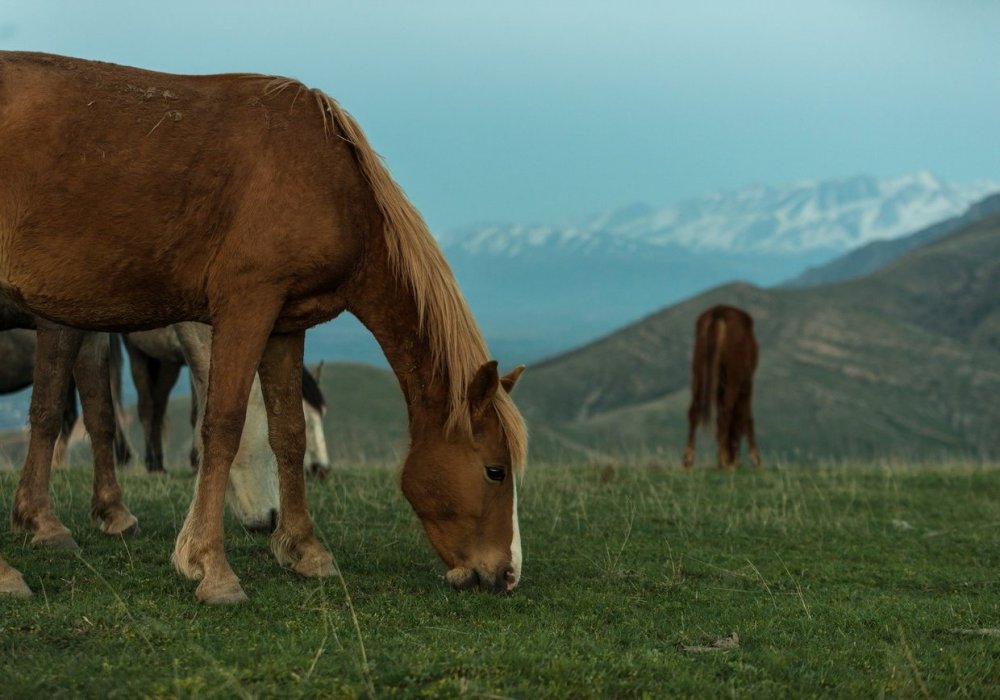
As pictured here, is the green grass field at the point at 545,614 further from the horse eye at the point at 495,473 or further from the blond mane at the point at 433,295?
the blond mane at the point at 433,295

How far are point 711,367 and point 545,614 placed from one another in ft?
34.3

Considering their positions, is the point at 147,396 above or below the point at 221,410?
below

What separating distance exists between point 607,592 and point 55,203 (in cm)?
347

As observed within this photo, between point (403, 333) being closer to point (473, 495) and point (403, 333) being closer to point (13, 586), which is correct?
point (473, 495)

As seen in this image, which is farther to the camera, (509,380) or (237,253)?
(509,380)

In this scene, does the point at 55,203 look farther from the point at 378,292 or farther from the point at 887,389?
the point at 887,389

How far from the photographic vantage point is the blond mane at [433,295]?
5.95 metres

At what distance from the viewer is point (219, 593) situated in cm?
547

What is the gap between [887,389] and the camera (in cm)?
6038

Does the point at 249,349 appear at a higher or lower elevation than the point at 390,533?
higher

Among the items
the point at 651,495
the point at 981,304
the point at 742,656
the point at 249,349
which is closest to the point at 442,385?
the point at 249,349

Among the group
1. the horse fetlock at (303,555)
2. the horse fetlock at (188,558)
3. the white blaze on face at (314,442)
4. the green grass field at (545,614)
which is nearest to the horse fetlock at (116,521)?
the green grass field at (545,614)

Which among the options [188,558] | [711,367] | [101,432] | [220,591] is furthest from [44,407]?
[711,367]

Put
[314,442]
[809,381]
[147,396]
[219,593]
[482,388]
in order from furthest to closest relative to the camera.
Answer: [809,381], [147,396], [314,442], [482,388], [219,593]
